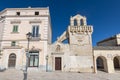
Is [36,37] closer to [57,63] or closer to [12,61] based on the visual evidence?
[12,61]

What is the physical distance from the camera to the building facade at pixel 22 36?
A: 18.2 meters

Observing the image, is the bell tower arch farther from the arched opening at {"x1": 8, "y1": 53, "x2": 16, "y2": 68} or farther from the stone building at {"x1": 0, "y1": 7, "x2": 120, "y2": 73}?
the arched opening at {"x1": 8, "y1": 53, "x2": 16, "y2": 68}

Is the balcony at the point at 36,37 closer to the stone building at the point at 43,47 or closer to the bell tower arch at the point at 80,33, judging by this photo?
the stone building at the point at 43,47

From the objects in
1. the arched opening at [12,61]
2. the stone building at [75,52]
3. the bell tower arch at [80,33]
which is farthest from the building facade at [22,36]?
the bell tower arch at [80,33]

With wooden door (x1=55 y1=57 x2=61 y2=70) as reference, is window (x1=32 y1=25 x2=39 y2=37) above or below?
above

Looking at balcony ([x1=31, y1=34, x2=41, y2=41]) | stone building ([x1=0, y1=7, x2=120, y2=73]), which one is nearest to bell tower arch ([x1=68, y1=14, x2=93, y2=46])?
stone building ([x1=0, y1=7, x2=120, y2=73])

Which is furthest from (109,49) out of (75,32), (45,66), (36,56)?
(36,56)

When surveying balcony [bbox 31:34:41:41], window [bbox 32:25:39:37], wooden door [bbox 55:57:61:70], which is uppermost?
window [bbox 32:25:39:37]

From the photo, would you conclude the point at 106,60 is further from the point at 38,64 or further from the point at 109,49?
the point at 38,64

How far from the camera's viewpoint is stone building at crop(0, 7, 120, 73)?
1823cm

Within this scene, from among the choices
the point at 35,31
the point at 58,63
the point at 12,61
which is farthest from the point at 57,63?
the point at 12,61

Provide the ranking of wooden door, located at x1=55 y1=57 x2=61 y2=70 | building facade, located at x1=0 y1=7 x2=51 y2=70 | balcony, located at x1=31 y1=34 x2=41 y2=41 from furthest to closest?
balcony, located at x1=31 y1=34 x2=41 y2=41 → wooden door, located at x1=55 y1=57 x2=61 y2=70 → building facade, located at x1=0 y1=7 x2=51 y2=70

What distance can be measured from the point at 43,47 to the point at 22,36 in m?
4.08

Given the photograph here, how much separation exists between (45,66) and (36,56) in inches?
88.4
